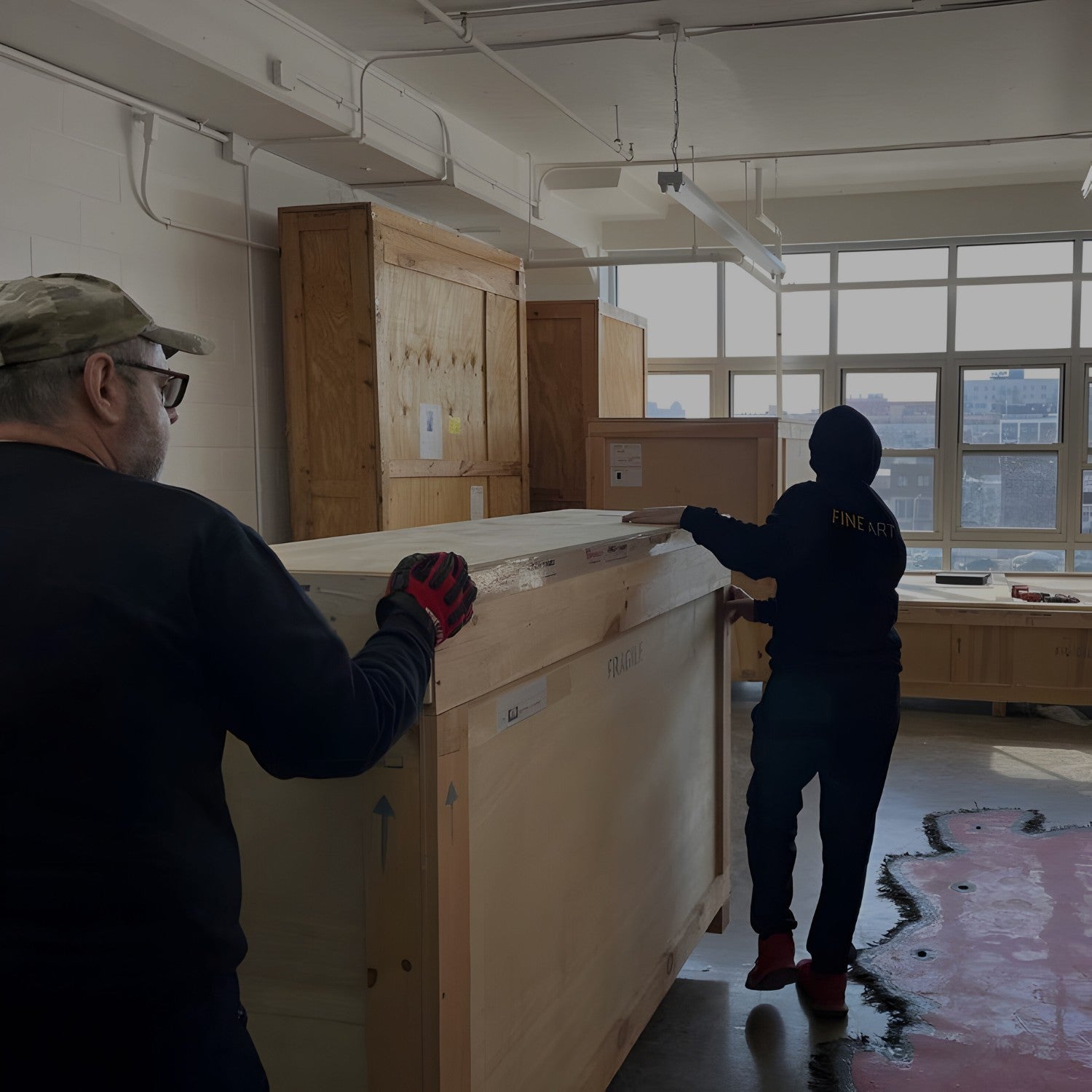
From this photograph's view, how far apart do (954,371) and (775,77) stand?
14.6 ft

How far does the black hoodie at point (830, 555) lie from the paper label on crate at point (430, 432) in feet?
11.3

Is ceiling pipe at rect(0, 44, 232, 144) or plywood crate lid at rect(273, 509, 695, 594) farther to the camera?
ceiling pipe at rect(0, 44, 232, 144)

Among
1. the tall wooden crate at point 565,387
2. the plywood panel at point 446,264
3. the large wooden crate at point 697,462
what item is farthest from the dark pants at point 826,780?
the tall wooden crate at point 565,387

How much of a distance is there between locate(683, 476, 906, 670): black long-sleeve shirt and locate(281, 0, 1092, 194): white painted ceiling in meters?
3.45

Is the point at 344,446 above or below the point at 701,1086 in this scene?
above

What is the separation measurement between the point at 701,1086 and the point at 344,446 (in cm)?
402

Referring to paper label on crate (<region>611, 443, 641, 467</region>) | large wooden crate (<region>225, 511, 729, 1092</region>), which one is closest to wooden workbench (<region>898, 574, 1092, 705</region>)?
paper label on crate (<region>611, 443, 641, 467</region>)

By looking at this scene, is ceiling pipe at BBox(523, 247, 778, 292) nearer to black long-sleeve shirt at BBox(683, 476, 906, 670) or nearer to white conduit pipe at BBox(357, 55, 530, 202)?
white conduit pipe at BBox(357, 55, 530, 202)

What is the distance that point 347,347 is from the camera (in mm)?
6094

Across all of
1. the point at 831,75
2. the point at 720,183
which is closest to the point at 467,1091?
the point at 831,75

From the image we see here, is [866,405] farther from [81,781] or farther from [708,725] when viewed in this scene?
[81,781]

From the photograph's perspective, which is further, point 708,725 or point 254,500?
point 254,500

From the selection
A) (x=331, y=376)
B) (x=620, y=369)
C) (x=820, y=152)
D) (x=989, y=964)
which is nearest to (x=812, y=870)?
(x=989, y=964)

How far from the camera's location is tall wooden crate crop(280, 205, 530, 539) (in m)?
6.02
